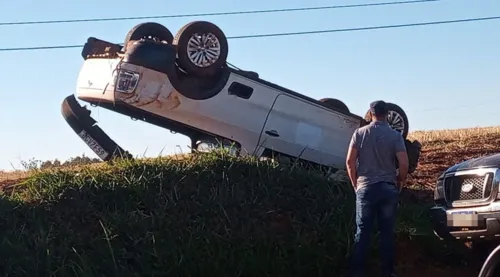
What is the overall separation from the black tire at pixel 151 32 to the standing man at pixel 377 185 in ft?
12.2

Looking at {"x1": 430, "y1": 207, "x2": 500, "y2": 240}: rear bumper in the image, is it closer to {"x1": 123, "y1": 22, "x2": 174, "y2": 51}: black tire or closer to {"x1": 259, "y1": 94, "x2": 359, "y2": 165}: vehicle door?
{"x1": 259, "y1": 94, "x2": 359, "y2": 165}: vehicle door

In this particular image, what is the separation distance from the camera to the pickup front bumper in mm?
10828

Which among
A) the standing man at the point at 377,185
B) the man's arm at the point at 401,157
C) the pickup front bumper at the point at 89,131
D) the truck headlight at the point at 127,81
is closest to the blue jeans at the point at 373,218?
the standing man at the point at 377,185

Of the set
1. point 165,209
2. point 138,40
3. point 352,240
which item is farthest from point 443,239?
point 138,40

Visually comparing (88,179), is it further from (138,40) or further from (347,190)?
(347,190)

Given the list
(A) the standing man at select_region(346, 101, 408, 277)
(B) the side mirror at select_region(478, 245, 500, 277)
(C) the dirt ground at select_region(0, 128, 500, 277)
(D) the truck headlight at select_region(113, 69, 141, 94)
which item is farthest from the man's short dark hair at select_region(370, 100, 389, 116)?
(B) the side mirror at select_region(478, 245, 500, 277)

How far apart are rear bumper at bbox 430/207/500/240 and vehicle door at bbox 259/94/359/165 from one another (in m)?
2.98

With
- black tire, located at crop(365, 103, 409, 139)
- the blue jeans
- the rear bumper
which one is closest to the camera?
the rear bumper

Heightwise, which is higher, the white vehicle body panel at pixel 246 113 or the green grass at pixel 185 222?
the white vehicle body panel at pixel 246 113

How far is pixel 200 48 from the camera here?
10.5m

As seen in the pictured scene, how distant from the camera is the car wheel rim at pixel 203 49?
414 inches

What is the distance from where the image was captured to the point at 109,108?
1097cm

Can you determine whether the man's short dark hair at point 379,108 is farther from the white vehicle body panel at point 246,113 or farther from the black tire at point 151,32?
the black tire at point 151,32

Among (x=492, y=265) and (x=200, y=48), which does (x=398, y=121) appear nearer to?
(x=200, y=48)
